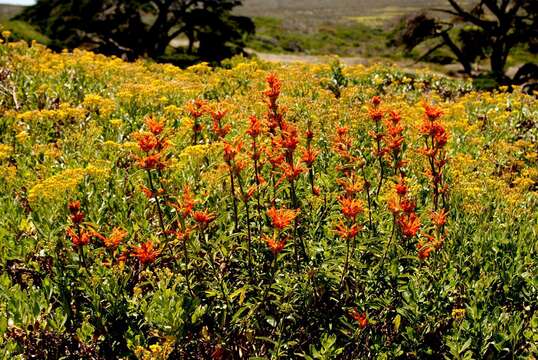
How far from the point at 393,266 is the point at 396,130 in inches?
31.7

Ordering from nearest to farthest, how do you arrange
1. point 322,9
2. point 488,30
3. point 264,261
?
1. point 264,261
2. point 488,30
3. point 322,9

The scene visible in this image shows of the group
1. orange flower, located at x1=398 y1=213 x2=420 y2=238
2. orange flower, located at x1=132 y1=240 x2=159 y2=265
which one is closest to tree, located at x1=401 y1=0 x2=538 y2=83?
orange flower, located at x1=398 y1=213 x2=420 y2=238

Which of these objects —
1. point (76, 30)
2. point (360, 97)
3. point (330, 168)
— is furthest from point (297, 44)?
point (330, 168)

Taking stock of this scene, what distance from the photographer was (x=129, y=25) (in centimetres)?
2448

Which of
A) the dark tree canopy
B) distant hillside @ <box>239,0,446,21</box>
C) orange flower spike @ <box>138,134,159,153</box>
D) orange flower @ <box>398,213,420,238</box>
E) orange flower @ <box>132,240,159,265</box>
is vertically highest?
distant hillside @ <box>239,0,446,21</box>

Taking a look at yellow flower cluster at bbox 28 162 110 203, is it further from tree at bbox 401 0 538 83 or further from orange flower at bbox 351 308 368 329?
tree at bbox 401 0 538 83

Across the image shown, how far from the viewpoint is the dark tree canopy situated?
2316 cm

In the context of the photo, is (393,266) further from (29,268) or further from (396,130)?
(29,268)

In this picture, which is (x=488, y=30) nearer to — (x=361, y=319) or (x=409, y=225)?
(x=409, y=225)

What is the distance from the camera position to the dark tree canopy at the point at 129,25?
2316 centimetres

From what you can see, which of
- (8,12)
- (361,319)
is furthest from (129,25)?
(8,12)

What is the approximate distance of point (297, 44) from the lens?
1898 inches

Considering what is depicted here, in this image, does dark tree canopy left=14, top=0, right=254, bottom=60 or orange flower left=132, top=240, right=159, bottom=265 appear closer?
orange flower left=132, top=240, right=159, bottom=265

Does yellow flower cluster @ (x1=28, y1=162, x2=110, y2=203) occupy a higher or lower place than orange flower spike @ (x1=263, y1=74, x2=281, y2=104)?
lower
